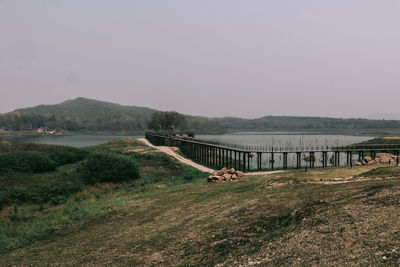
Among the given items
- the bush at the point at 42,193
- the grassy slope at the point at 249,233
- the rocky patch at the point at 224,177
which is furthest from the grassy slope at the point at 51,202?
the rocky patch at the point at 224,177

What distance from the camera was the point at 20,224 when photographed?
809 inches

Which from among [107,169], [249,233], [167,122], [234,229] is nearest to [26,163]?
[107,169]

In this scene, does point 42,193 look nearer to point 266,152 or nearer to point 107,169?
point 107,169

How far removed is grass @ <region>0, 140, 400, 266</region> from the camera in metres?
8.29

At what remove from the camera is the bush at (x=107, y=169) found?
1385 inches

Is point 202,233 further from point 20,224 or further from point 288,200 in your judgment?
point 20,224

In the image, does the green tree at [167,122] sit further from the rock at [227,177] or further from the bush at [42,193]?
the rock at [227,177]

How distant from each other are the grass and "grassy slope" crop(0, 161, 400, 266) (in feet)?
0.12

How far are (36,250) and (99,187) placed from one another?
63.6 feet

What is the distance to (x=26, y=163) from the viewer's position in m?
40.6

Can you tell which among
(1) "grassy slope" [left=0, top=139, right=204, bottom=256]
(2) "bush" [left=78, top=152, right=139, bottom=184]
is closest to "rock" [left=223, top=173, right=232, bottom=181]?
(1) "grassy slope" [left=0, top=139, right=204, bottom=256]

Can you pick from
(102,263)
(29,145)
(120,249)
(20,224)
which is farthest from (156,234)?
(29,145)

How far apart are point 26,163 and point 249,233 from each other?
42.6 meters

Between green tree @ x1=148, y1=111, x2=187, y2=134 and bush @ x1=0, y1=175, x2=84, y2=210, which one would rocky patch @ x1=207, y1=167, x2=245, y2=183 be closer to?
bush @ x1=0, y1=175, x2=84, y2=210
